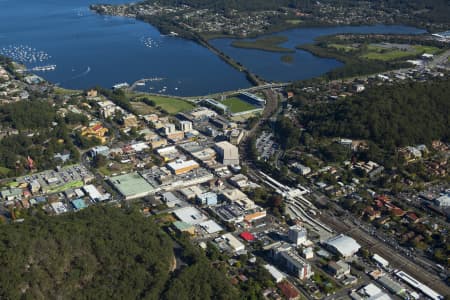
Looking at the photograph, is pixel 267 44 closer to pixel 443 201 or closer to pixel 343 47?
pixel 343 47

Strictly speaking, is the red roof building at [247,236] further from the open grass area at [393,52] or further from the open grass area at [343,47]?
the open grass area at [343,47]

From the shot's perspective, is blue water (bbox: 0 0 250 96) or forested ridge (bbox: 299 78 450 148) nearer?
forested ridge (bbox: 299 78 450 148)

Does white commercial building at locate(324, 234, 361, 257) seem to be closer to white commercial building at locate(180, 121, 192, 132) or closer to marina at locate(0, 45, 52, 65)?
white commercial building at locate(180, 121, 192, 132)

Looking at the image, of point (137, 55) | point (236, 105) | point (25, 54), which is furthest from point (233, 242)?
point (25, 54)

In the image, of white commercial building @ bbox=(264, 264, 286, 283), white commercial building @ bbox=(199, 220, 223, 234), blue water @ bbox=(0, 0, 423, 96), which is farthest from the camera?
blue water @ bbox=(0, 0, 423, 96)

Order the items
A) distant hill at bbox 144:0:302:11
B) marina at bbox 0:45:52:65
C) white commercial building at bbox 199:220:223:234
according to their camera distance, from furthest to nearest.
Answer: distant hill at bbox 144:0:302:11
marina at bbox 0:45:52:65
white commercial building at bbox 199:220:223:234

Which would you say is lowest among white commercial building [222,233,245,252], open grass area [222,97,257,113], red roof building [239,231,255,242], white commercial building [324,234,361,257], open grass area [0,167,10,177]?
open grass area [0,167,10,177]

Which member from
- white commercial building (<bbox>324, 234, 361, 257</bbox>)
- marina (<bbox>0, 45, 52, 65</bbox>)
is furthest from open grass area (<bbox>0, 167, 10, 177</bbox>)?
marina (<bbox>0, 45, 52, 65</bbox>)
